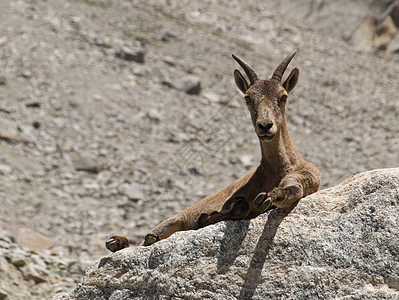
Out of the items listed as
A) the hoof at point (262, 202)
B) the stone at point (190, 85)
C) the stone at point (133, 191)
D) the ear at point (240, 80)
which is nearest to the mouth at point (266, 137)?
the hoof at point (262, 202)

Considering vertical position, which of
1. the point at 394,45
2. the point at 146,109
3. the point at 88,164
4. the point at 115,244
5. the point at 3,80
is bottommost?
the point at 3,80

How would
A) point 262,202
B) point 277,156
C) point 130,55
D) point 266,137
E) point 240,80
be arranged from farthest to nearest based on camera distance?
point 130,55, point 240,80, point 277,156, point 266,137, point 262,202

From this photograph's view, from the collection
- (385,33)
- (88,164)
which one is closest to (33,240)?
(88,164)

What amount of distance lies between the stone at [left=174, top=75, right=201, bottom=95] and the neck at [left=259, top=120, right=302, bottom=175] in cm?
1300

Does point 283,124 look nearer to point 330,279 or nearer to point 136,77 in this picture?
point 330,279

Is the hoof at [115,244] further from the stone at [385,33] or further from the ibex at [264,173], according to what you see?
the stone at [385,33]

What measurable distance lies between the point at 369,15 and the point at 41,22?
498 inches

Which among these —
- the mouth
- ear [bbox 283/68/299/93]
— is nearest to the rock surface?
the mouth

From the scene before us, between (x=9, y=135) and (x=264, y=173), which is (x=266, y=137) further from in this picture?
(x=9, y=135)

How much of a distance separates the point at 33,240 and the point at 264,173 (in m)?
7.73

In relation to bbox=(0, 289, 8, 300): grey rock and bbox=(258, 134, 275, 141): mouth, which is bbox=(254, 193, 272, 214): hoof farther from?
bbox=(0, 289, 8, 300): grey rock

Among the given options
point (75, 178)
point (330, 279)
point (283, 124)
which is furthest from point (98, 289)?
point (75, 178)

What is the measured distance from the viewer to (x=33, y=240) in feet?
45.4

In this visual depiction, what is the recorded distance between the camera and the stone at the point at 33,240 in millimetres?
13484
